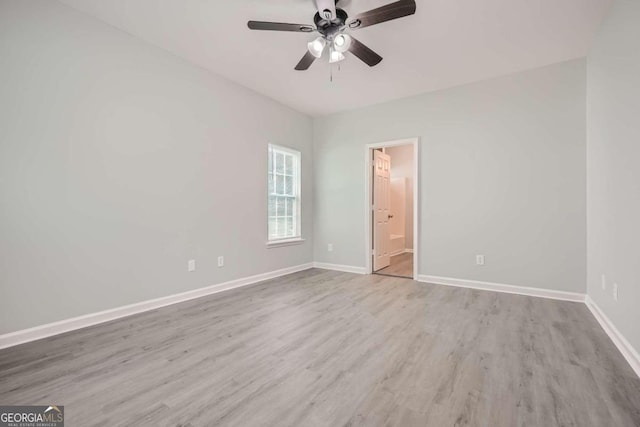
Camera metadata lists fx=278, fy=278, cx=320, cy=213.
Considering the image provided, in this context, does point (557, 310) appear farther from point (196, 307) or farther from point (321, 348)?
point (196, 307)

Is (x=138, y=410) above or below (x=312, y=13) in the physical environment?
below

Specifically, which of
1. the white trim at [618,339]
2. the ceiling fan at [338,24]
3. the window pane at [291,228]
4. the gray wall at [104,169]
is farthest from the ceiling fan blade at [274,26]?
the white trim at [618,339]

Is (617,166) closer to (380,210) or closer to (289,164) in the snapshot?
(380,210)

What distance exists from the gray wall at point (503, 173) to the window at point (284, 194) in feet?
4.39

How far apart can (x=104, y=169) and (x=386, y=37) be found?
3.04m

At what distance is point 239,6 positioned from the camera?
239 cm

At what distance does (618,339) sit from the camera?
7.09 feet

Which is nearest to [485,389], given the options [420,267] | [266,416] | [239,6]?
[266,416]

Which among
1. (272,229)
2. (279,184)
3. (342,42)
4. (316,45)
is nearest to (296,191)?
(279,184)

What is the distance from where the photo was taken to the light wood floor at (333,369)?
145cm

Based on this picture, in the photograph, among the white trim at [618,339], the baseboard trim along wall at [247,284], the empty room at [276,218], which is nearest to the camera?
the empty room at [276,218]

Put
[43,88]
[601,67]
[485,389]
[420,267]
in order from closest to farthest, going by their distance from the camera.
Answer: [485,389] → [43,88] → [601,67] → [420,267]

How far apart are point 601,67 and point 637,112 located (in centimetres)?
123

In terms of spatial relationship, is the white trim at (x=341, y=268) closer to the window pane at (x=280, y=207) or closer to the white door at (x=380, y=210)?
the white door at (x=380, y=210)
